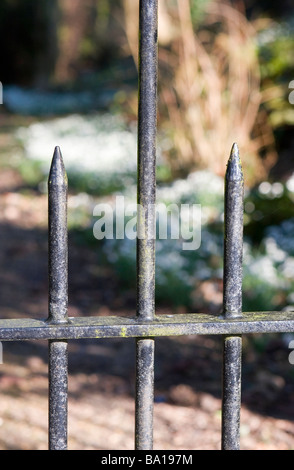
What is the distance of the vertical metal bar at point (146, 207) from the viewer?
130 centimetres

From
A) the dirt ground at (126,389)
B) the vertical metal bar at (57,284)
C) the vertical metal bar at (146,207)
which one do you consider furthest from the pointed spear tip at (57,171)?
the dirt ground at (126,389)

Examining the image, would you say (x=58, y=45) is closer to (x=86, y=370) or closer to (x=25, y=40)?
(x=25, y=40)

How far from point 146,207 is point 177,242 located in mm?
3527

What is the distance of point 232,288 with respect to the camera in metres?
1.37

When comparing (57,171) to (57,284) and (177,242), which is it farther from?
(177,242)

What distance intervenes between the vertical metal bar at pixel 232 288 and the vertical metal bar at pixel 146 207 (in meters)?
0.15

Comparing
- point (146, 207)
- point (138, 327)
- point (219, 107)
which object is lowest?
point (138, 327)

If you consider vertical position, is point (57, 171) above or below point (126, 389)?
above

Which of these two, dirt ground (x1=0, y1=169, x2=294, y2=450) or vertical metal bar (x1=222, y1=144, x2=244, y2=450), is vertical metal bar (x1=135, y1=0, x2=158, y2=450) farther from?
dirt ground (x1=0, y1=169, x2=294, y2=450)

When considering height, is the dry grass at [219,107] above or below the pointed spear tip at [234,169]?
above

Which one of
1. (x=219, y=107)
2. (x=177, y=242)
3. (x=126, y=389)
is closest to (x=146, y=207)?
(x=126, y=389)

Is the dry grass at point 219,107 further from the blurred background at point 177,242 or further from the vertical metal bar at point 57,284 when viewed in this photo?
the vertical metal bar at point 57,284

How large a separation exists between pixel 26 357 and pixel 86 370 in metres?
0.35

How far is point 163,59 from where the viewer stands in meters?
7.93
